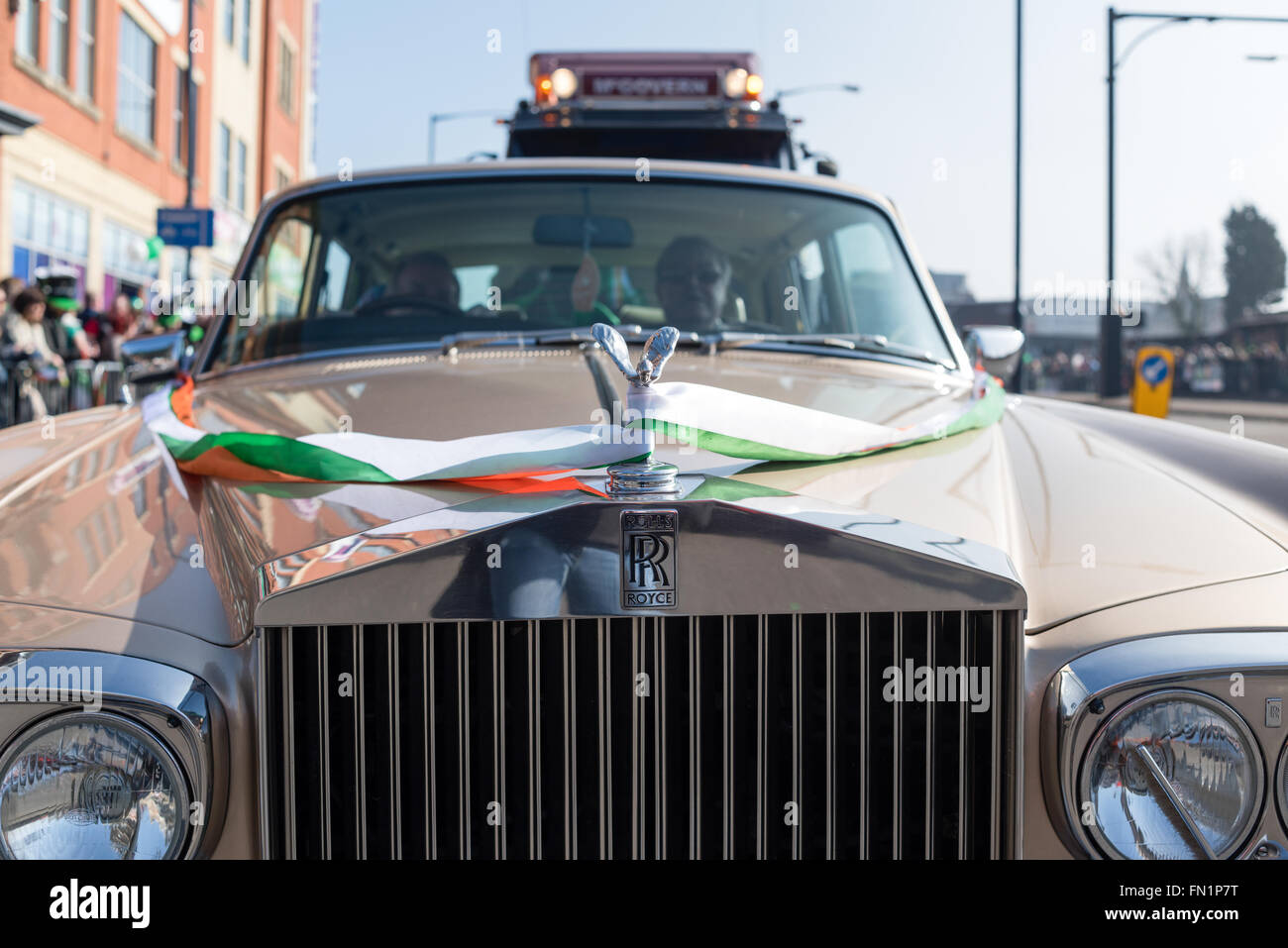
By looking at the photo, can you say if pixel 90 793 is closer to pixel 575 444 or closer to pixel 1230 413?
pixel 575 444

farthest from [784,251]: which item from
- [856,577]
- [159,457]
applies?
[856,577]

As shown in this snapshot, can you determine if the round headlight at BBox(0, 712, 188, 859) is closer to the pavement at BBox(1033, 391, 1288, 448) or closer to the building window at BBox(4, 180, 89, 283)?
the building window at BBox(4, 180, 89, 283)

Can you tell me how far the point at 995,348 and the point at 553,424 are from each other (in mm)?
1826

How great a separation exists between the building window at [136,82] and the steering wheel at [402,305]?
20005 mm

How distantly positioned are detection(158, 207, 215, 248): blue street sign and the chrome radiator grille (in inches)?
560

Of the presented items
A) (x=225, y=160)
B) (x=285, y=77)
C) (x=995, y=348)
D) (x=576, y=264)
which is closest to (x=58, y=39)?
(x=225, y=160)

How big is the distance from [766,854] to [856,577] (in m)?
0.38

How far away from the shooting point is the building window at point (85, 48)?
18.6 m

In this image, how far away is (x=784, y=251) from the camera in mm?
3473

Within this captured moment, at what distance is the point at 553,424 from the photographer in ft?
6.84

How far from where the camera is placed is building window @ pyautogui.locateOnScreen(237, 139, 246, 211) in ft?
96.4

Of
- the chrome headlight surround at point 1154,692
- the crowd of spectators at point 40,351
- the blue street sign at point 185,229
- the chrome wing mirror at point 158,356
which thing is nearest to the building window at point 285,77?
the blue street sign at point 185,229

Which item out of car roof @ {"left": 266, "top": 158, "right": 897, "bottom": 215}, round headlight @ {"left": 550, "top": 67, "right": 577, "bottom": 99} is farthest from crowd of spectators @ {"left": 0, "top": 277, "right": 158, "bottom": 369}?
car roof @ {"left": 266, "top": 158, "right": 897, "bottom": 215}
